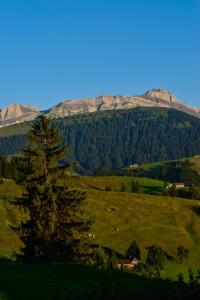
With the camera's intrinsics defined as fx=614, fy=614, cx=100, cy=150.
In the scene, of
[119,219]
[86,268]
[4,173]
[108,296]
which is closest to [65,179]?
[86,268]

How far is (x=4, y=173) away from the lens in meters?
191

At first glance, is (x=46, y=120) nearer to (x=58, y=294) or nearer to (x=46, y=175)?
(x=46, y=175)

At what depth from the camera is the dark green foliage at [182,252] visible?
107675 mm

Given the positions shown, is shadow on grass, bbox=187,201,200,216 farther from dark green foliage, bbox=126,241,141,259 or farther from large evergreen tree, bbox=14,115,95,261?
large evergreen tree, bbox=14,115,95,261

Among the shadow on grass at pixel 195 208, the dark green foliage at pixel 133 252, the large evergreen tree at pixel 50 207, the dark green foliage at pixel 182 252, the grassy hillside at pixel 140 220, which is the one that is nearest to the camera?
the large evergreen tree at pixel 50 207

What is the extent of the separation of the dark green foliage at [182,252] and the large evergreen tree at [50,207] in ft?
203

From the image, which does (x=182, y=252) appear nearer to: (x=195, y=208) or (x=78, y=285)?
(x=195, y=208)

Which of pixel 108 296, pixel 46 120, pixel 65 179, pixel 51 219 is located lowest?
pixel 108 296

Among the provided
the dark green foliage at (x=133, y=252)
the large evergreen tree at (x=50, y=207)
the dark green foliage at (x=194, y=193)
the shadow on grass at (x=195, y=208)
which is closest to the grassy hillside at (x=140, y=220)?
the shadow on grass at (x=195, y=208)

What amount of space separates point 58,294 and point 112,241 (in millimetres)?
92471

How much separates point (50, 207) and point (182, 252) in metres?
69.5

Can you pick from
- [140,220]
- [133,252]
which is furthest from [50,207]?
[140,220]

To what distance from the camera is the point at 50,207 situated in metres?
44.9

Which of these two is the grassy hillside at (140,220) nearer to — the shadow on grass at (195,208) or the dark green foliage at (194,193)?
the shadow on grass at (195,208)
